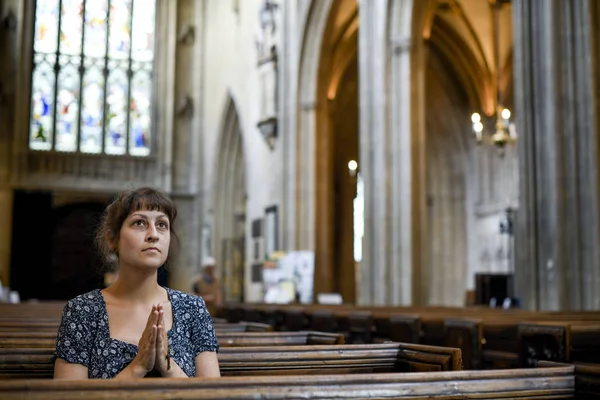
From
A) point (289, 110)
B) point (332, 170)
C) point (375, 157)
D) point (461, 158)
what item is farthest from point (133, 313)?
point (461, 158)

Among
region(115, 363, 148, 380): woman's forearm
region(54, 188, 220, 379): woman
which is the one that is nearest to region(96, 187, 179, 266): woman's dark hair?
region(54, 188, 220, 379): woman

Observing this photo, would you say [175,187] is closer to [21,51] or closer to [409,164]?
[21,51]

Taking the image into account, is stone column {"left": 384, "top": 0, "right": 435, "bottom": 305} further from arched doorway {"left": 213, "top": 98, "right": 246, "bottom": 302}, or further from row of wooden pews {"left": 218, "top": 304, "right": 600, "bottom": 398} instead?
arched doorway {"left": 213, "top": 98, "right": 246, "bottom": 302}

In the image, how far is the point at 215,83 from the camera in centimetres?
2292

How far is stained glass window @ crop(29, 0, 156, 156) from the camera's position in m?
22.6

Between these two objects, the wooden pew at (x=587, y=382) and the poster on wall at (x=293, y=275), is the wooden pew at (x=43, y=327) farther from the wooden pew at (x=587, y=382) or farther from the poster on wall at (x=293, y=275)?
the poster on wall at (x=293, y=275)

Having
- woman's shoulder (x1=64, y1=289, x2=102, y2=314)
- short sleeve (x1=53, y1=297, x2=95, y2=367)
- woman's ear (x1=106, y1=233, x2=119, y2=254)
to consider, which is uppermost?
woman's ear (x1=106, y1=233, x2=119, y2=254)

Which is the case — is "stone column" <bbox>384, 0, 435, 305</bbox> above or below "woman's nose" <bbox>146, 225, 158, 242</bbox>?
above

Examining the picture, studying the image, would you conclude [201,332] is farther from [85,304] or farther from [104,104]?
[104,104]

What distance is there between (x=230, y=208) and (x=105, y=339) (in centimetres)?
2005

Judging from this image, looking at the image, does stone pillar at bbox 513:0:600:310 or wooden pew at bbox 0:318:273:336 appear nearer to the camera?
wooden pew at bbox 0:318:273:336

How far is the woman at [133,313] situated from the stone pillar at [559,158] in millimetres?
6981

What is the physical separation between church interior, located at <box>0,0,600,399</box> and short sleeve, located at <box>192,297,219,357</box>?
0.37 metres

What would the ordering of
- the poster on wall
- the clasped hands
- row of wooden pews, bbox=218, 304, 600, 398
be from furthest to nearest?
the poster on wall, row of wooden pews, bbox=218, 304, 600, 398, the clasped hands
